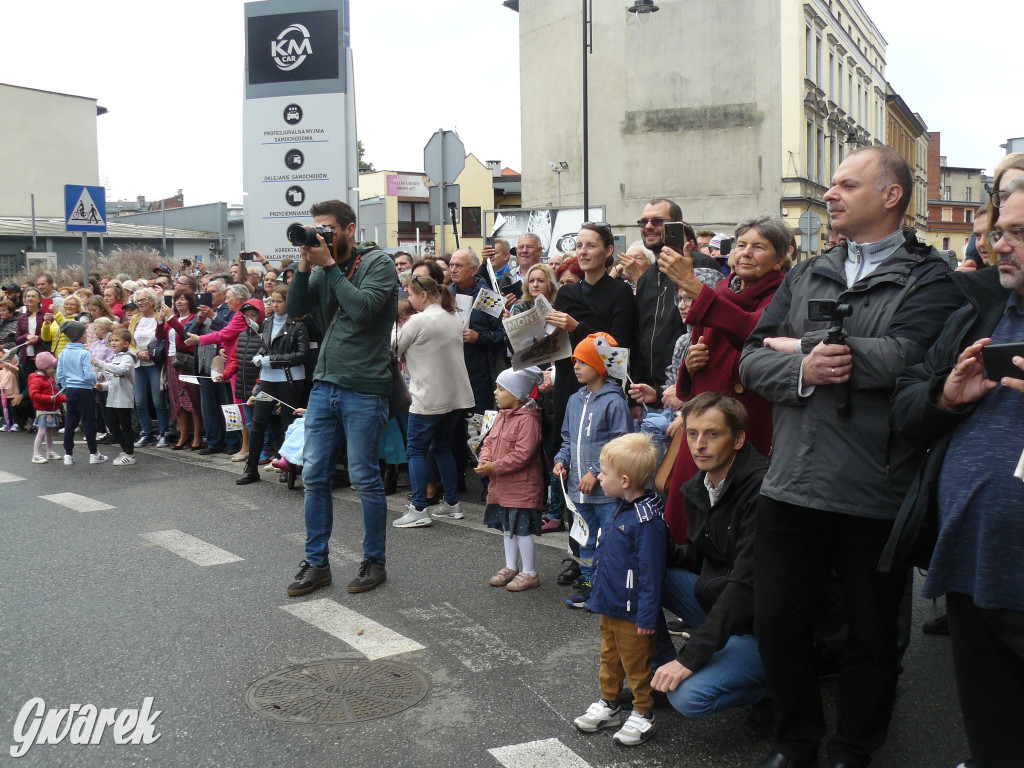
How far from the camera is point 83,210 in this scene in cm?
1630

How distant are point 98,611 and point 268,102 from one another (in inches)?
431

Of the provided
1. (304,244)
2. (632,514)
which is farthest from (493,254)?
(632,514)

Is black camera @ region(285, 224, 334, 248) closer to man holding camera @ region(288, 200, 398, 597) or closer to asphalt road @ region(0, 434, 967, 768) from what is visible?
man holding camera @ region(288, 200, 398, 597)

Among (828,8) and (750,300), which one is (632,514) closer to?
(750,300)

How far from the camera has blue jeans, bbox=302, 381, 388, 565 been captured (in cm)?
611

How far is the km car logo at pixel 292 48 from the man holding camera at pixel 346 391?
32.1 feet

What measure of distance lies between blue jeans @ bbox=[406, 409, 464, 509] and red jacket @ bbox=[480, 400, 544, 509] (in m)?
1.44

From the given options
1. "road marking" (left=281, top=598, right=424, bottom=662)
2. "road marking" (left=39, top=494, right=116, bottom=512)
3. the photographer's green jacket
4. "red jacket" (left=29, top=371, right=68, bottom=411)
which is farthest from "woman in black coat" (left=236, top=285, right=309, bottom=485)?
"road marking" (left=281, top=598, right=424, bottom=662)

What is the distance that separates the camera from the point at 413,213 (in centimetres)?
6450

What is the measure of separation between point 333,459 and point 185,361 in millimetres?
6495

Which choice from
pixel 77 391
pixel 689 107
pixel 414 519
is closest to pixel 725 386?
pixel 414 519

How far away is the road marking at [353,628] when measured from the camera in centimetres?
502

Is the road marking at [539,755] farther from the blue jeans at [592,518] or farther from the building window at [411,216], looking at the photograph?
the building window at [411,216]

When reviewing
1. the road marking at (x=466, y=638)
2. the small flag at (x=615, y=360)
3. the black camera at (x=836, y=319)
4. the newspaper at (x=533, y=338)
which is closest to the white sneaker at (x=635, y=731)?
the road marking at (x=466, y=638)
